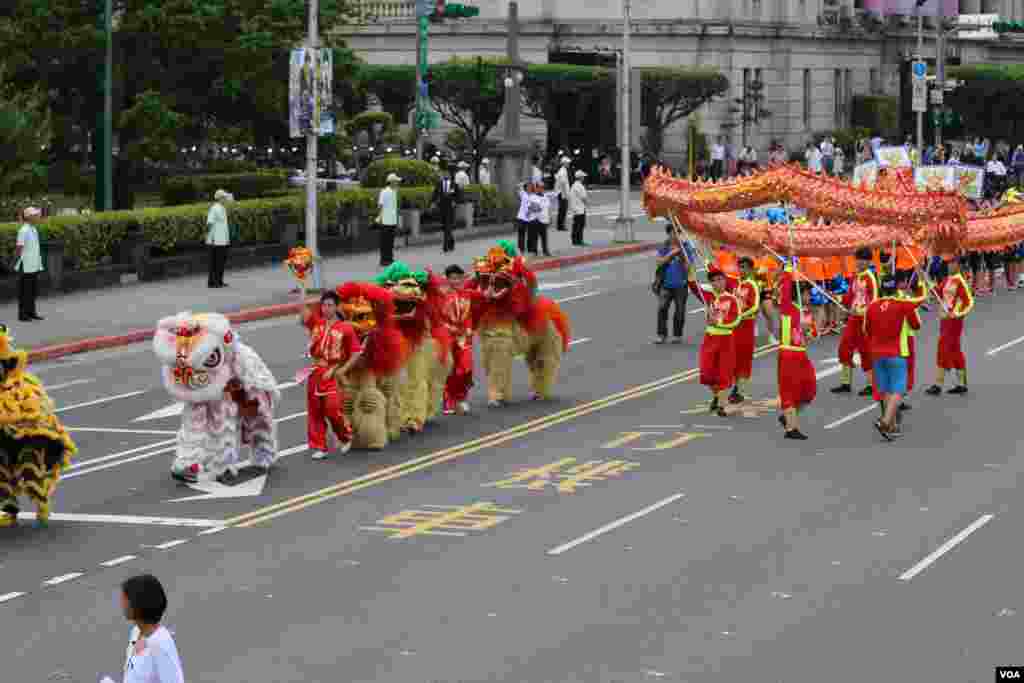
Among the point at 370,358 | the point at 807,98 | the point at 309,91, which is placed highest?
the point at 807,98

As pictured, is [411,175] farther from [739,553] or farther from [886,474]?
[739,553]

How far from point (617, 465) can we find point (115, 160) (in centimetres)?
2860

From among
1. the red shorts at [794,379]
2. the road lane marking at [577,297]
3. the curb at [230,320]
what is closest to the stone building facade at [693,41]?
the curb at [230,320]

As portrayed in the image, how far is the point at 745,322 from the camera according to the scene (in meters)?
23.4

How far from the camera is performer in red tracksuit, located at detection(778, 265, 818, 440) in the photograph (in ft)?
69.1

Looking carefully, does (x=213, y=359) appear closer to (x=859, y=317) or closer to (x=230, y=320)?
(x=859, y=317)

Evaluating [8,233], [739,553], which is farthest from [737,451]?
[8,233]

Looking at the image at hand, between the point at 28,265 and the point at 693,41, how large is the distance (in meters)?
46.4

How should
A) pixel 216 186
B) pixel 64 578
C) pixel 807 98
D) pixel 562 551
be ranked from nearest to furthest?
pixel 64 578 < pixel 562 551 < pixel 216 186 < pixel 807 98

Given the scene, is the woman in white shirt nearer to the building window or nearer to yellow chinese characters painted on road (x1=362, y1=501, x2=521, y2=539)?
yellow chinese characters painted on road (x1=362, y1=501, x2=521, y2=539)

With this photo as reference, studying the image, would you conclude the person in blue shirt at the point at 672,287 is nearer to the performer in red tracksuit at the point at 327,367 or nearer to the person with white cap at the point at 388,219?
the performer in red tracksuit at the point at 327,367

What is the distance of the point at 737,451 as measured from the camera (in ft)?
67.8

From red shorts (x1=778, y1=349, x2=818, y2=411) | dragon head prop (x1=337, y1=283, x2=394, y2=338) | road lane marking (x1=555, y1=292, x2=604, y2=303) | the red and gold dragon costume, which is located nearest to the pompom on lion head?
dragon head prop (x1=337, y1=283, x2=394, y2=338)

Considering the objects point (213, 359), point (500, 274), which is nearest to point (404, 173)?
point (500, 274)
